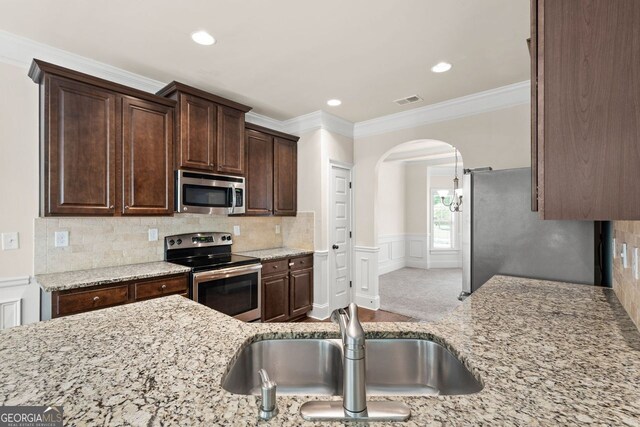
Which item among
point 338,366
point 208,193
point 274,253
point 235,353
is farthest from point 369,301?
point 235,353

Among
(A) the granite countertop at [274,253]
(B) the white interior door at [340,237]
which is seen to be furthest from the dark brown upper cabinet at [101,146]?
(B) the white interior door at [340,237]

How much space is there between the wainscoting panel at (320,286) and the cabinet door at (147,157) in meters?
1.90

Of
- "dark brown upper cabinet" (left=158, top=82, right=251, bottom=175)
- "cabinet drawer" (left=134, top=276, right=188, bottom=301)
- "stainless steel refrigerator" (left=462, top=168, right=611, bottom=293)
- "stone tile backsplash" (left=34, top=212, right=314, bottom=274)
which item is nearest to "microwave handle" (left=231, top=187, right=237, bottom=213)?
"dark brown upper cabinet" (left=158, top=82, right=251, bottom=175)

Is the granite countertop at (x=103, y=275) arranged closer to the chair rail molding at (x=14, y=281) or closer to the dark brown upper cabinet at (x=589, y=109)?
the chair rail molding at (x=14, y=281)

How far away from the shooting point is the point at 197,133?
2984 mm

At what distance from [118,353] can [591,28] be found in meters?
1.61

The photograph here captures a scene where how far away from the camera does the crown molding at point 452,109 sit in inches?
124

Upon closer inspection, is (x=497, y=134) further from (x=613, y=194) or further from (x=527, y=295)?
(x=613, y=194)

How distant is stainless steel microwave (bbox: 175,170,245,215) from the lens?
288cm

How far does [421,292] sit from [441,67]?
3.82m

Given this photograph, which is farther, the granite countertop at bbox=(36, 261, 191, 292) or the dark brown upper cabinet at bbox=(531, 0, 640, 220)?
the granite countertop at bbox=(36, 261, 191, 292)

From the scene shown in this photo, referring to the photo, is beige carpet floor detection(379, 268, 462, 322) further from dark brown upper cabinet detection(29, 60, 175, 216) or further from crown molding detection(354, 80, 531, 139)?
dark brown upper cabinet detection(29, 60, 175, 216)

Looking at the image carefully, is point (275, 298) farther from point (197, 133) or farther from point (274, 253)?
point (197, 133)

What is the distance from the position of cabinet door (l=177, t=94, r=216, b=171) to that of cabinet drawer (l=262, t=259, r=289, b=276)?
1190mm
